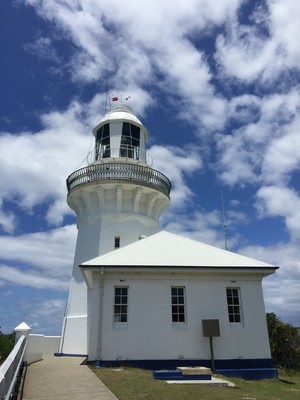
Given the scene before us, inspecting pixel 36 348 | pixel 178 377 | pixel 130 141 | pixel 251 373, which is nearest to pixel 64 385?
pixel 178 377

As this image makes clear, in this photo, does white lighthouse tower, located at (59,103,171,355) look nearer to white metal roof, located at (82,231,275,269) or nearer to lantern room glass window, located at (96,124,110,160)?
lantern room glass window, located at (96,124,110,160)

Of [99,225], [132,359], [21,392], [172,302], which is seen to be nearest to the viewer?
[21,392]

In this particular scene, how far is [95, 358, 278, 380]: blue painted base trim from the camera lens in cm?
1205

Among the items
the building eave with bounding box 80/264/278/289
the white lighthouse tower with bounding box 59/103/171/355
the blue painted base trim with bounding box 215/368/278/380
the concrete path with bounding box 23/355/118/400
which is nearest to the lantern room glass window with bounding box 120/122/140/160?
the white lighthouse tower with bounding box 59/103/171/355

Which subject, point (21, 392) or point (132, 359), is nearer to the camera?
point (21, 392)

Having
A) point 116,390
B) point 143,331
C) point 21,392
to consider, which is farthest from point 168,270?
point 21,392

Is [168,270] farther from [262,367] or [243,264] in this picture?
[262,367]

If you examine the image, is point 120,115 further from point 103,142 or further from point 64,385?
point 64,385

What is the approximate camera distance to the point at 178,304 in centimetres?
1300

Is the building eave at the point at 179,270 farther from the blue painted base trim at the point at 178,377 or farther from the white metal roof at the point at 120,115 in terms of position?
the white metal roof at the point at 120,115

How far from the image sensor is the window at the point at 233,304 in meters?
13.1

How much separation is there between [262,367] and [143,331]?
443 centimetres

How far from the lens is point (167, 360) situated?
12.2 meters

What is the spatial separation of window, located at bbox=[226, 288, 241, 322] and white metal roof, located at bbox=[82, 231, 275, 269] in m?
1.01
